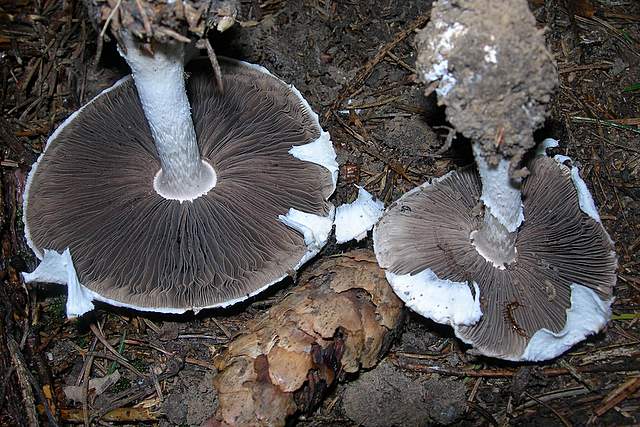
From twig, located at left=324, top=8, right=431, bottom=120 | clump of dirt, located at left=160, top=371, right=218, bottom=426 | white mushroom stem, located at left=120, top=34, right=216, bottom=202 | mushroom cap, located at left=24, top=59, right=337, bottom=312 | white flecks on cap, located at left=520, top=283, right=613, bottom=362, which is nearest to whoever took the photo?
white mushroom stem, located at left=120, top=34, right=216, bottom=202

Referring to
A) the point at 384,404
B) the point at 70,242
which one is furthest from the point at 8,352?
the point at 384,404

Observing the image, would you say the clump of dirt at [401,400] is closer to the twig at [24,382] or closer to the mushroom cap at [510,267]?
the mushroom cap at [510,267]

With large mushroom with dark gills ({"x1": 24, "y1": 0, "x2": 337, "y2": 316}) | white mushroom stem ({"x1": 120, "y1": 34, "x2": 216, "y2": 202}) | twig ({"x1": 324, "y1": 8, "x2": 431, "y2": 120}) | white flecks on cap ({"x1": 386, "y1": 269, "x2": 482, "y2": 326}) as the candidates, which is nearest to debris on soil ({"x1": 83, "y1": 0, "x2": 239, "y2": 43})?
white mushroom stem ({"x1": 120, "y1": 34, "x2": 216, "y2": 202})

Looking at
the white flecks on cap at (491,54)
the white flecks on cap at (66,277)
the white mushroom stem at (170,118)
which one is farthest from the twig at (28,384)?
the white flecks on cap at (491,54)

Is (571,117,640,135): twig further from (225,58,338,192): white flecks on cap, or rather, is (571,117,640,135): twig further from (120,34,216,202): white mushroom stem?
(120,34,216,202): white mushroom stem

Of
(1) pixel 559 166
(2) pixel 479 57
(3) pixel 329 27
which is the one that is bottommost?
(1) pixel 559 166

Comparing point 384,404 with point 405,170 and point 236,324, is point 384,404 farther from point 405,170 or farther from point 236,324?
point 405,170
